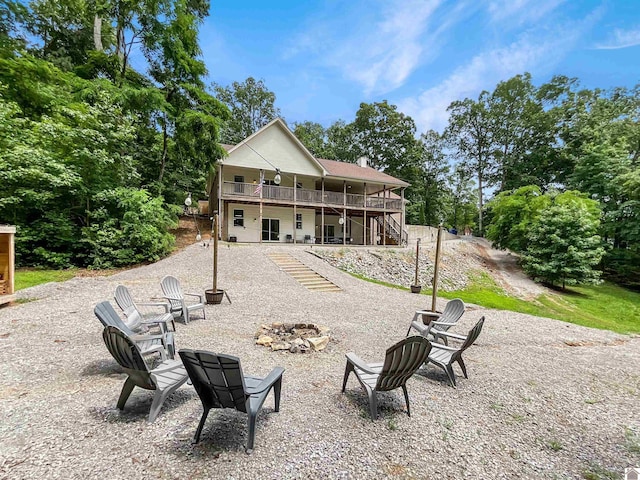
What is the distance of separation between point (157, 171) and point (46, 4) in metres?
11.5

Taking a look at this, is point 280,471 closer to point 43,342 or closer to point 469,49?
point 43,342

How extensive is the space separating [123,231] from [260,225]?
7874mm

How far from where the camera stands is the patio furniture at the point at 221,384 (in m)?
2.32

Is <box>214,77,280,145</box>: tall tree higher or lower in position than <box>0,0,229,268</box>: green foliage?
higher

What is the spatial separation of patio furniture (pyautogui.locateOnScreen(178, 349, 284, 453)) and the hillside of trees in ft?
20.7

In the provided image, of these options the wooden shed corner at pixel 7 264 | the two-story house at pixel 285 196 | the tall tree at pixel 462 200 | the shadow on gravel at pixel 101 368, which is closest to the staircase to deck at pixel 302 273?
Result: the two-story house at pixel 285 196

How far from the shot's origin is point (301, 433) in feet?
8.87

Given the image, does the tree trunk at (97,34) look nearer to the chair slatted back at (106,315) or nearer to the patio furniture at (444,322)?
the chair slatted back at (106,315)

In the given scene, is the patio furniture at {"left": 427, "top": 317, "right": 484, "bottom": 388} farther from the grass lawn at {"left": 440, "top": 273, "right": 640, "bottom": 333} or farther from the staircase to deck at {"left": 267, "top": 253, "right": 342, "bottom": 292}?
the grass lawn at {"left": 440, "top": 273, "right": 640, "bottom": 333}

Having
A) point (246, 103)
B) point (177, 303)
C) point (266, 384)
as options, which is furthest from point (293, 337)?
point (246, 103)

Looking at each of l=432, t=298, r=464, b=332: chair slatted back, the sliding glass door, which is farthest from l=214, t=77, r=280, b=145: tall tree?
l=432, t=298, r=464, b=332: chair slatted back

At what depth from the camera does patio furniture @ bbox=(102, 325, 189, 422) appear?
2703mm

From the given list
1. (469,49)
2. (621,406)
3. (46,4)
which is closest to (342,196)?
(469,49)

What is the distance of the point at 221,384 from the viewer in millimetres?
2447
